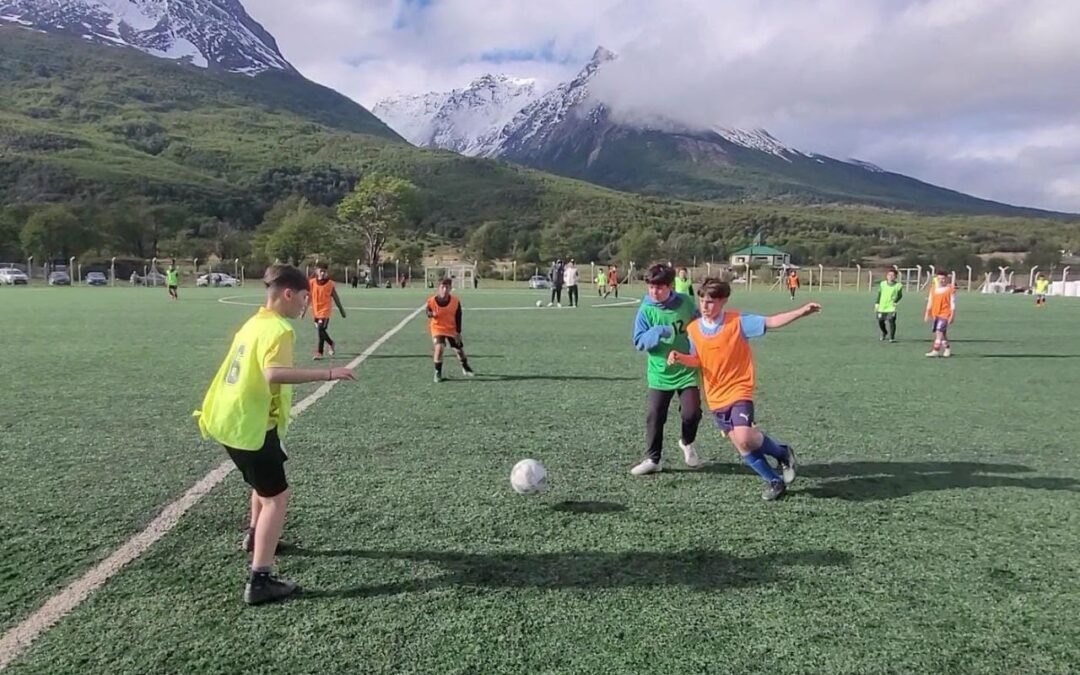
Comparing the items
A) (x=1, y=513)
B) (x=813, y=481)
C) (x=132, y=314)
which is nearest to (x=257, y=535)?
(x=1, y=513)

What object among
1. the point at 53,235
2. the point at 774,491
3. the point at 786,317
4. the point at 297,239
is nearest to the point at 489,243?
the point at 297,239

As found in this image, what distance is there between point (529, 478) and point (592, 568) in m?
1.32

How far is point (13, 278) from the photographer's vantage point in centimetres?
6106

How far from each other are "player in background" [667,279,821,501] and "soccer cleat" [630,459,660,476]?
776 mm

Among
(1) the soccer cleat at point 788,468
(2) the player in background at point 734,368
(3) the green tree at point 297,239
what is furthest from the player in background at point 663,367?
(3) the green tree at point 297,239

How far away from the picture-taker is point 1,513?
539cm

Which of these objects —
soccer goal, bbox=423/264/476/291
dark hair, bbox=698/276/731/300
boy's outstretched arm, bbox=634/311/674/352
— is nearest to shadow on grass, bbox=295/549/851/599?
dark hair, bbox=698/276/731/300

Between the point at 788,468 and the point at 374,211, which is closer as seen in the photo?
the point at 788,468

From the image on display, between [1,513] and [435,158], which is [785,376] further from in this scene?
[435,158]

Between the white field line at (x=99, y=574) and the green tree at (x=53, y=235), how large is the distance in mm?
86972

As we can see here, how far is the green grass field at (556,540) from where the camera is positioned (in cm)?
364

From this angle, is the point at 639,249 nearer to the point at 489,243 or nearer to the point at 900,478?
the point at 489,243

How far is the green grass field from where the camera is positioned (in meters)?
3.64

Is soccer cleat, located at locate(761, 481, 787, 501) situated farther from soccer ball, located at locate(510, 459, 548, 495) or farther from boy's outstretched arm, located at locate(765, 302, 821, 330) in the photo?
soccer ball, located at locate(510, 459, 548, 495)
